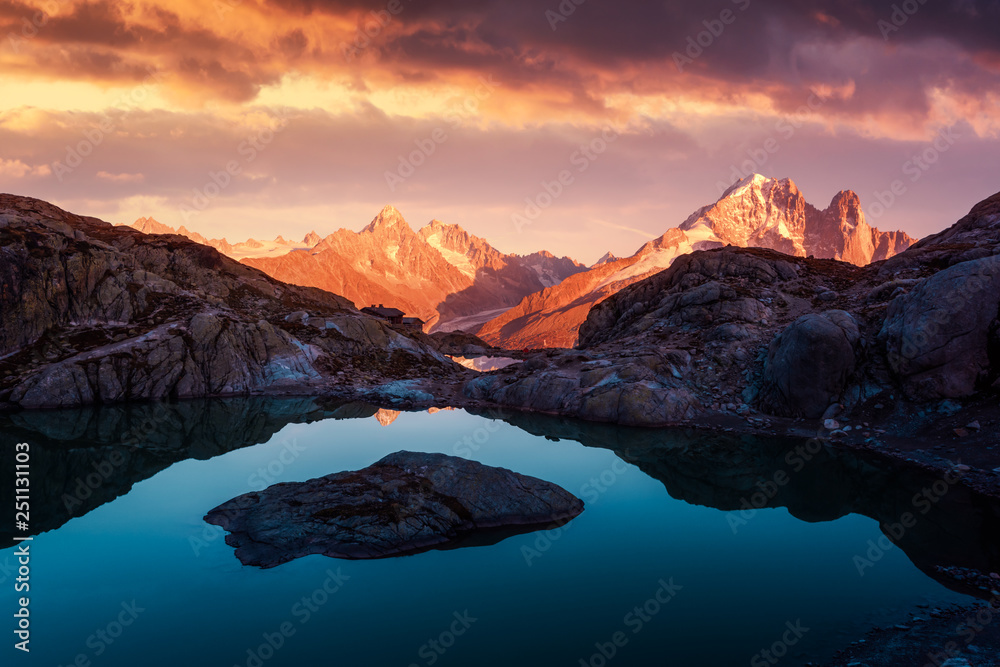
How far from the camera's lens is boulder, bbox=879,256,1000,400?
4209 cm

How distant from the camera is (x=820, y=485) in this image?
36406mm

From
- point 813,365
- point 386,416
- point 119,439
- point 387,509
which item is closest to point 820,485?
point 813,365

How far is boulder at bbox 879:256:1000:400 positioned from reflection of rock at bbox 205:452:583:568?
101 ft

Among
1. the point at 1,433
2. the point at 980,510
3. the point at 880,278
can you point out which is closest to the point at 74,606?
the point at 1,433

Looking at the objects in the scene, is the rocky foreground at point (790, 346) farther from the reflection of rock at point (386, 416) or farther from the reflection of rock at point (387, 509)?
the reflection of rock at point (387, 509)

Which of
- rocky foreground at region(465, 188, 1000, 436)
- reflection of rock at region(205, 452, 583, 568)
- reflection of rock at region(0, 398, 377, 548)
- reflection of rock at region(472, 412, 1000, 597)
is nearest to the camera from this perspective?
reflection of rock at region(205, 452, 583, 568)

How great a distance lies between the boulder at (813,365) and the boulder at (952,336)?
373 centimetres

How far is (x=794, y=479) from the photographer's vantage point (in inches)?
1484

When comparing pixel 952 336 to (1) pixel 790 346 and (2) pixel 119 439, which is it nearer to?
(1) pixel 790 346

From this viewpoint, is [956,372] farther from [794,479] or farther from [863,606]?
[863,606]

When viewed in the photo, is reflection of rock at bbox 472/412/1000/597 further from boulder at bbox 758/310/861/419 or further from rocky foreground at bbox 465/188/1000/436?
boulder at bbox 758/310/861/419

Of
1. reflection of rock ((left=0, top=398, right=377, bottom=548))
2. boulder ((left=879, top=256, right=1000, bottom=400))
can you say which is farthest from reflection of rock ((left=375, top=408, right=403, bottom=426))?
boulder ((left=879, top=256, right=1000, bottom=400))

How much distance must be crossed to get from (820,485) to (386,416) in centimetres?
3940

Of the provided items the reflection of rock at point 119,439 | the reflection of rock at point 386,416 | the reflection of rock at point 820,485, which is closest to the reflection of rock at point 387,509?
the reflection of rock at point 119,439
